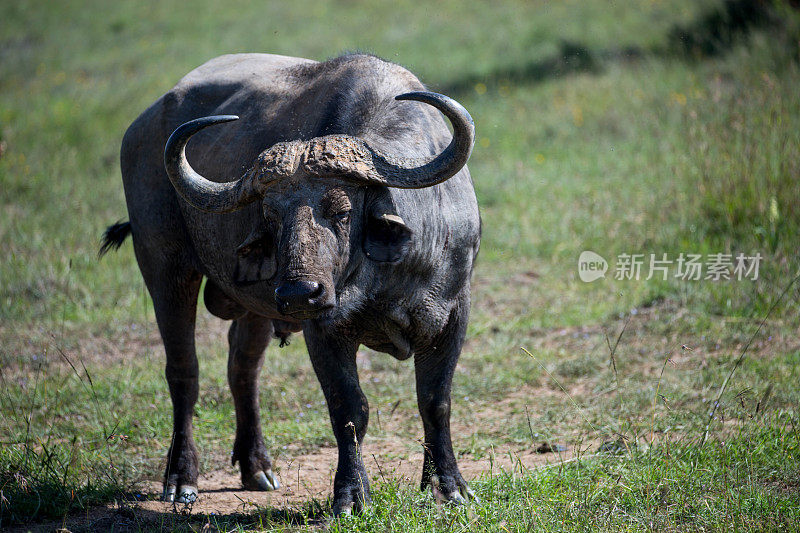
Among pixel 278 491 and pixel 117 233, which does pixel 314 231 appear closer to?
pixel 278 491

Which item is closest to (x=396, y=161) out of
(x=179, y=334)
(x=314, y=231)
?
(x=314, y=231)

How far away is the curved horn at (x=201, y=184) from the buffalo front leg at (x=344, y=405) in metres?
0.71

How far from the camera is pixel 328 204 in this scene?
12.1 feet

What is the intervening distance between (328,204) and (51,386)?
3489 mm

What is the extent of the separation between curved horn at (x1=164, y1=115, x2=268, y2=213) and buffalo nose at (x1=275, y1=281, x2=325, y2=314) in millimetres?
613

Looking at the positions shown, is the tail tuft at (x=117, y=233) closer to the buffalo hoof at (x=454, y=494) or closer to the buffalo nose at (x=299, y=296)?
the buffalo nose at (x=299, y=296)

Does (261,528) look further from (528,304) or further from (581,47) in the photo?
(581,47)

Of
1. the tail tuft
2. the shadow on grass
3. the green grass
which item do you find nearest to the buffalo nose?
the green grass

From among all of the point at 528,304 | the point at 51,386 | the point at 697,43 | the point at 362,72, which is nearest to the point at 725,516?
the point at 362,72

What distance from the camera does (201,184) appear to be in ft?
13.2

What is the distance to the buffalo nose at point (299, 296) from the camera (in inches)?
134

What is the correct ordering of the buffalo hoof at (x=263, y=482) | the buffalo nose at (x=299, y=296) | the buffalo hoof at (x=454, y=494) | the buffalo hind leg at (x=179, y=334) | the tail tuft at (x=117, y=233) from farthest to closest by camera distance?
1. the tail tuft at (x=117, y=233)
2. the buffalo hind leg at (x=179, y=334)
3. the buffalo hoof at (x=263, y=482)
4. the buffalo hoof at (x=454, y=494)
5. the buffalo nose at (x=299, y=296)

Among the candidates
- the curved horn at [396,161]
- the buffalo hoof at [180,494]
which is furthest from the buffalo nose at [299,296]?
the buffalo hoof at [180,494]

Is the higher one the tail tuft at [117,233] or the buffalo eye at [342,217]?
the buffalo eye at [342,217]
